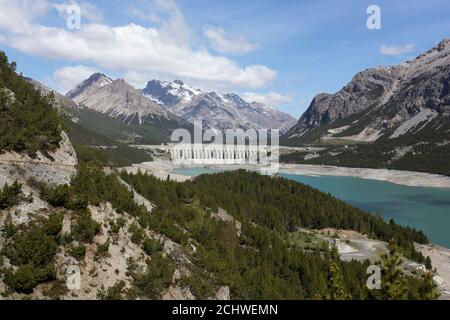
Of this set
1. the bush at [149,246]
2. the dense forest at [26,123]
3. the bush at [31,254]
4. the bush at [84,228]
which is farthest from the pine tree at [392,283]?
the dense forest at [26,123]

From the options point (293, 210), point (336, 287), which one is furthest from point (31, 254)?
point (293, 210)

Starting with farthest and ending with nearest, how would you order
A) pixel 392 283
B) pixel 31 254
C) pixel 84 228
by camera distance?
1. pixel 84 228
2. pixel 31 254
3. pixel 392 283

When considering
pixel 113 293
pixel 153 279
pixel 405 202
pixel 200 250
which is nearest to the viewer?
pixel 113 293

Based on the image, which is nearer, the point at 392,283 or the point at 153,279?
the point at 392,283

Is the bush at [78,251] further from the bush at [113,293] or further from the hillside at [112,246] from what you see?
the bush at [113,293]

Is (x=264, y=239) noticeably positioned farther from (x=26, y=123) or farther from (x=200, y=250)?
(x=26, y=123)
